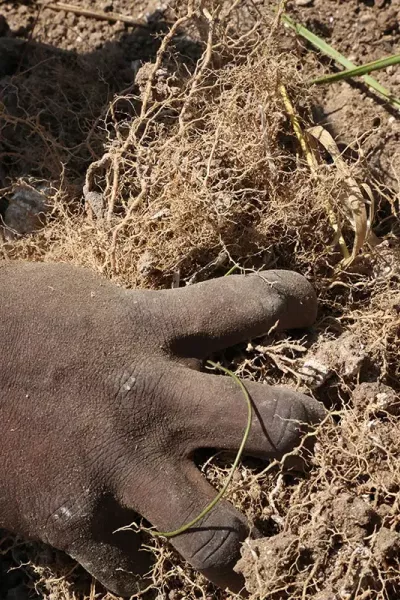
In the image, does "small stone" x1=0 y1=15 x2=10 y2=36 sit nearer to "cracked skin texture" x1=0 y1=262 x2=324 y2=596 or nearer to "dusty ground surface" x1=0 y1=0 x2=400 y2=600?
"dusty ground surface" x1=0 y1=0 x2=400 y2=600

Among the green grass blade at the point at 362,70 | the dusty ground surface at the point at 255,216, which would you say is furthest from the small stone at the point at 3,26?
the green grass blade at the point at 362,70

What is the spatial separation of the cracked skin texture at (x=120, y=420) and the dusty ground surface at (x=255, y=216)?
2.8 inches

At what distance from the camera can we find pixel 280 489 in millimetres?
1510

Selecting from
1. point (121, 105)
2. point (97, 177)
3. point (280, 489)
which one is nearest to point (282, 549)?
point (280, 489)

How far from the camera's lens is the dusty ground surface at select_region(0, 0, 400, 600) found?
1.46 metres

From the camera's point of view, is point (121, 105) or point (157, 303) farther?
point (121, 105)

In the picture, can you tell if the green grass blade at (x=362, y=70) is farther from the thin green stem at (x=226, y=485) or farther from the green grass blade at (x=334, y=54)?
the thin green stem at (x=226, y=485)

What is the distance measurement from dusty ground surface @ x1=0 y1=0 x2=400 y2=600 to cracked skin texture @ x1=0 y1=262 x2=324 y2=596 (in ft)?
0.23

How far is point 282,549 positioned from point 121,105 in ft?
4.10

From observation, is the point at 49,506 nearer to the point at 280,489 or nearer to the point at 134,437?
the point at 134,437

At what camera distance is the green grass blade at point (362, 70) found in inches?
70.1

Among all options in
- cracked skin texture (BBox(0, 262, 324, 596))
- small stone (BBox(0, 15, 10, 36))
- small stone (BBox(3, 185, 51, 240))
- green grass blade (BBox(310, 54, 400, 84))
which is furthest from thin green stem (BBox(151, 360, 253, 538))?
small stone (BBox(0, 15, 10, 36))

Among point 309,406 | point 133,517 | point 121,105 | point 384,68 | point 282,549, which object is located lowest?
point 133,517

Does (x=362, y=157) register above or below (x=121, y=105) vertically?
above
